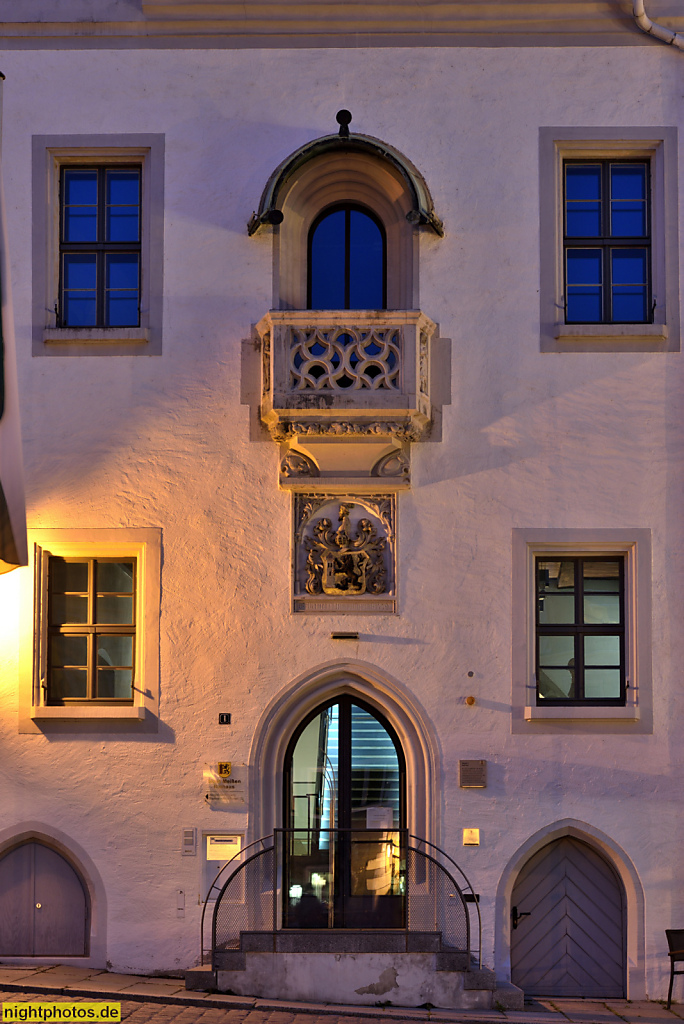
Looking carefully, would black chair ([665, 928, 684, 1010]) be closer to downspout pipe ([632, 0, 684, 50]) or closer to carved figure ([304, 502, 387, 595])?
carved figure ([304, 502, 387, 595])

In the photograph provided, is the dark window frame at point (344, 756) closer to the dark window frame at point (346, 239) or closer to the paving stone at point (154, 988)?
the paving stone at point (154, 988)

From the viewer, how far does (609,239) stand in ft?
42.9

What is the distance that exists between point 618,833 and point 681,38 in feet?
27.2

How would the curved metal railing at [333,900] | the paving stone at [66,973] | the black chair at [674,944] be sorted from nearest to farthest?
the paving stone at [66,973]
the curved metal railing at [333,900]
the black chair at [674,944]

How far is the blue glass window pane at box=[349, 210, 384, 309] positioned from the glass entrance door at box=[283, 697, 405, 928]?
4.30m

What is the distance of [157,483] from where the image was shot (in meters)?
12.7

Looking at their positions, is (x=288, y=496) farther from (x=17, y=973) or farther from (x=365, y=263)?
(x=17, y=973)

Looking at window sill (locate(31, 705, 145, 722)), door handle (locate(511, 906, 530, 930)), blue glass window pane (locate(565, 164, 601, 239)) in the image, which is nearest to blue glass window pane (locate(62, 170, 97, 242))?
window sill (locate(31, 705, 145, 722))

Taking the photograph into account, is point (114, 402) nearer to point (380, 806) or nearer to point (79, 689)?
point (79, 689)

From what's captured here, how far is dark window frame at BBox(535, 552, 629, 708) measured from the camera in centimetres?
1259

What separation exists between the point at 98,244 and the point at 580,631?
261 inches

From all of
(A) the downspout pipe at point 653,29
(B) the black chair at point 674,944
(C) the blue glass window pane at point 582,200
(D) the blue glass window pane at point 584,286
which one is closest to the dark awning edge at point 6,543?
(D) the blue glass window pane at point 584,286

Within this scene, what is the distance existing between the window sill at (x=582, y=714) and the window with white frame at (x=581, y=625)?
0.01 m

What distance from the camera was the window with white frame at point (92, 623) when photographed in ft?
41.0
